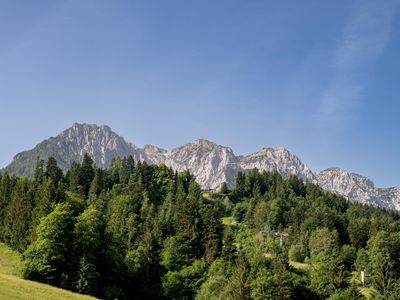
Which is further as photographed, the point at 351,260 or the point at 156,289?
the point at 351,260

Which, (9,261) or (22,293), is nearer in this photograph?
(22,293)

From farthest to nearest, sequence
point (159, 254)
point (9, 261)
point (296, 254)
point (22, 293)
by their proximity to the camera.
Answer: point (296, 254) < point (159, 254) < point (9, 261) < point (22, 293)

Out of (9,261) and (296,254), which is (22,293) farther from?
(296,254)

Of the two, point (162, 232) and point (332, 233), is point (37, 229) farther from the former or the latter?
point (332, 233)

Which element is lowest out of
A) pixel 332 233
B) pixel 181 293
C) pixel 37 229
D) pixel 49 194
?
pixel 181 293

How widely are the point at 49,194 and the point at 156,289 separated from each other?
31608 millimetres

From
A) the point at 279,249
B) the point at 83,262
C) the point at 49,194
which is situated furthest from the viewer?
the point at 279,249

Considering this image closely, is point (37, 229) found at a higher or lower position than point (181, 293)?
higher

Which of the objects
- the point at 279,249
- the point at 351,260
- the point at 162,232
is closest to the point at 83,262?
the point at 162,232

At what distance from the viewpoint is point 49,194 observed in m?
100

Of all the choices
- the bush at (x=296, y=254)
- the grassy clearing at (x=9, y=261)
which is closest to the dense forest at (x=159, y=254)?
the bush at (x=296, y=254)

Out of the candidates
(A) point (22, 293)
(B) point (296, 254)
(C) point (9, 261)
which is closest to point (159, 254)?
(C) point (9, 261)

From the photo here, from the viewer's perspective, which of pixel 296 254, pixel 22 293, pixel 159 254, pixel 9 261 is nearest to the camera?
pixel 22 293

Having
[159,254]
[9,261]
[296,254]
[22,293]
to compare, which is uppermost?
[296,254]
